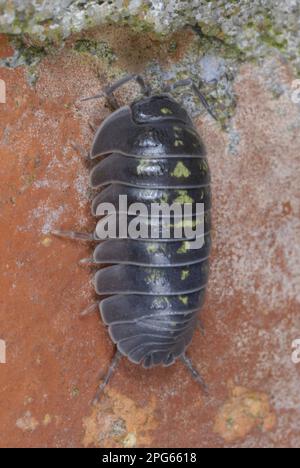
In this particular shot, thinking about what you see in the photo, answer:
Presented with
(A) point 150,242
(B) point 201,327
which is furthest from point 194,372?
(A) point 150,242

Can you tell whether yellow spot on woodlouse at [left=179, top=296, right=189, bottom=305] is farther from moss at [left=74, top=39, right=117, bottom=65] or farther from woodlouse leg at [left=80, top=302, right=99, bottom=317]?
moss at [left=74, top=39, right=117, bottom=65]

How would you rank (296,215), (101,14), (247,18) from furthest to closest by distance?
(296,215)
(247,18)
(101,14)

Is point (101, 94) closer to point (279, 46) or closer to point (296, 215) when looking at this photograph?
point (279, 46)

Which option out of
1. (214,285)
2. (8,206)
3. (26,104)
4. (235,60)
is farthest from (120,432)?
(235,60)

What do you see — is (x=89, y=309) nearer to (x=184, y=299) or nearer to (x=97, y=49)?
(x=184, y=299)

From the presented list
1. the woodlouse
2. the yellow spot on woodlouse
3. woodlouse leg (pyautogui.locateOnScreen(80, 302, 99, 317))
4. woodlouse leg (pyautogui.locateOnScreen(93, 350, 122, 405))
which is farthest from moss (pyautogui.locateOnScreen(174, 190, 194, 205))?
woodlouse leg (pyautogui.locateOnScreen(93, 350, 122, 405))

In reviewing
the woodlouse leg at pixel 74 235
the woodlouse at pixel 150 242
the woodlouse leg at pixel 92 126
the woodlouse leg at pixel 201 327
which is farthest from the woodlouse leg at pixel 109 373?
the woodlouse leg at pixel 92 126
